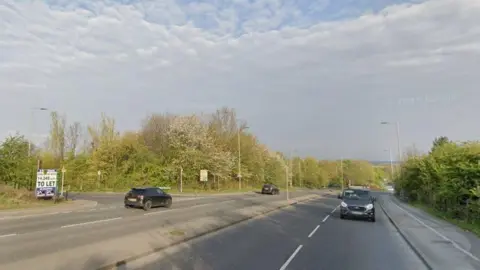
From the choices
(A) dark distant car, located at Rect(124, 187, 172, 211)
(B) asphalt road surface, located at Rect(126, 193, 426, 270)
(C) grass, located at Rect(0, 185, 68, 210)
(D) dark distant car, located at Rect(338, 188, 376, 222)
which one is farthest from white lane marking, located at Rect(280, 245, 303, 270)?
(C) grass, located at Rect(0, 185, 68, 210)

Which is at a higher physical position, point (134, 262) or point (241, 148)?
point (241, 148)

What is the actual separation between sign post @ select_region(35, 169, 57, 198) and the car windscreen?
2159 cm

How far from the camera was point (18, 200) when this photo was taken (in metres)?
27.2

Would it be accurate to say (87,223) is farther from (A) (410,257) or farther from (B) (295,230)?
(A) (410,257)

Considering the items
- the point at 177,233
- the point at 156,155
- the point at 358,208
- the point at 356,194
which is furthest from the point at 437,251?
the point at 156,155

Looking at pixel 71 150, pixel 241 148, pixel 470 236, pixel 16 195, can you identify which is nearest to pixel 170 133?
pixel 241 148

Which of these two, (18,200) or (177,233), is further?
(18,200)

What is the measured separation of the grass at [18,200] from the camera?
2596 cm

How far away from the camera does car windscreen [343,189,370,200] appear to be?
76.4 feet

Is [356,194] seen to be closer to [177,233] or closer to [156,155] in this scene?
[177,233]

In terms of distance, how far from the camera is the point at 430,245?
13.0m

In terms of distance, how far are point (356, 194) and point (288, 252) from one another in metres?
14.3

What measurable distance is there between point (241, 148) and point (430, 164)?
42896 millimetres

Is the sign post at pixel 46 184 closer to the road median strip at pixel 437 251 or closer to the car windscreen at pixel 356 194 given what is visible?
the car windscreen at pixel 356 194
